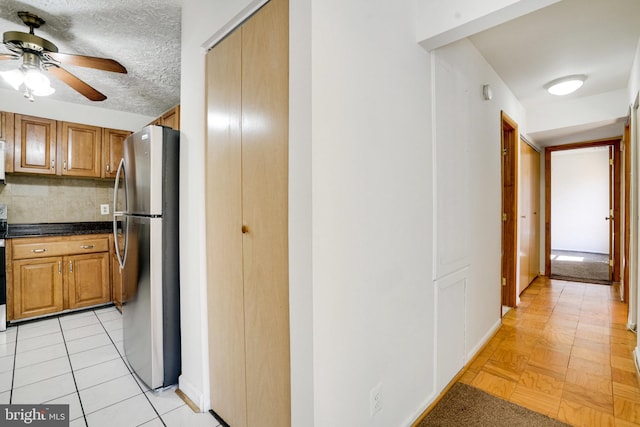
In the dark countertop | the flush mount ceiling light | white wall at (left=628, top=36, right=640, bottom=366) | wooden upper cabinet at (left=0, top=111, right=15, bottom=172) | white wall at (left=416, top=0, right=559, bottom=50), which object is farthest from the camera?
the dark countertop

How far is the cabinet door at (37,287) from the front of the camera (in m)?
2.95

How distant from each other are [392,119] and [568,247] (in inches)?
324

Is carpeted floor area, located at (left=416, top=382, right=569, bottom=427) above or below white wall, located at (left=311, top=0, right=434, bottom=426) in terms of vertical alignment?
below

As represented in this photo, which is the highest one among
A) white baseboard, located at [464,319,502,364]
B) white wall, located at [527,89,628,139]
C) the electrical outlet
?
white wall, located at [527,89,628,139]

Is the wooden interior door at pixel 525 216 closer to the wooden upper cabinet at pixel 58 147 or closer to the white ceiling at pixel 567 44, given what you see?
the white ceiling at pixel 567 44

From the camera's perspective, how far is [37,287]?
10.0ft

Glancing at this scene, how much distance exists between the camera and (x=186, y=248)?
1841 millimetres

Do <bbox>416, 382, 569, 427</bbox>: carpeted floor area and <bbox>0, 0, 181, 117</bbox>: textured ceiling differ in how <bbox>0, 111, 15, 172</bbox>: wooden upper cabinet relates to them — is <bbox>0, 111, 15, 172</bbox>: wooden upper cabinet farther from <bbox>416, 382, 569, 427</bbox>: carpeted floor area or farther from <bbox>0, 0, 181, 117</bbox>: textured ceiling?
<bbox>416, 382, 569, 427</bbox>: carpeted floor area

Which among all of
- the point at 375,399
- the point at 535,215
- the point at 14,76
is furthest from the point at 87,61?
the point at 535,215

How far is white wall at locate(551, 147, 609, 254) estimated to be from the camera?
664 cm

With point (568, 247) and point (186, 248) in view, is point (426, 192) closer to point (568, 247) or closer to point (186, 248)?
point (186, 248)

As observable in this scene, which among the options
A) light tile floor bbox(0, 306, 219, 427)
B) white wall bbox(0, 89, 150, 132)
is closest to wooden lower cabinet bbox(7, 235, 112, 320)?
light tile floor bbox(0, 306, 219, 427)

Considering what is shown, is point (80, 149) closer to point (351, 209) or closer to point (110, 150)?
point (110, 150)

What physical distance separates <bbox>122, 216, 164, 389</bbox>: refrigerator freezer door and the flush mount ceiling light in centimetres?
389
